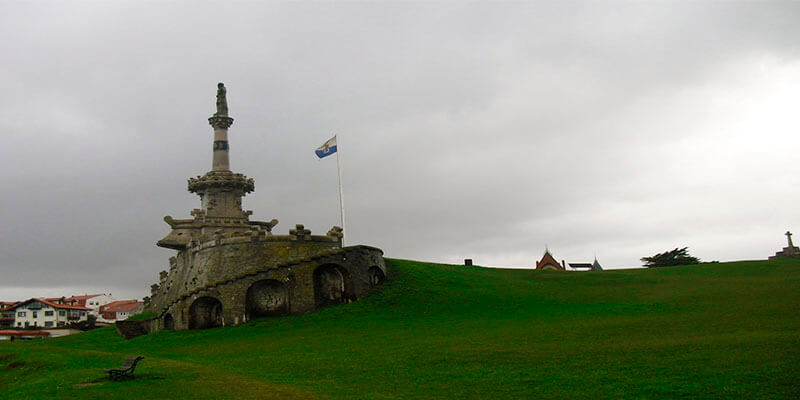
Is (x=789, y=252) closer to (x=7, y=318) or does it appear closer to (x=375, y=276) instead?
(x=375, y=276)

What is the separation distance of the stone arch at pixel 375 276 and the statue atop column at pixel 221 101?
1194 inches

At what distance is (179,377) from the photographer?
2105 centimetres

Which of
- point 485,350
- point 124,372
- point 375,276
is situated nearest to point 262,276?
point 375,276

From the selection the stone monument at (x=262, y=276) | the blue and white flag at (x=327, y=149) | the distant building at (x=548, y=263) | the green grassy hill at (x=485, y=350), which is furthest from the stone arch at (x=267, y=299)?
the distant building at (x=548, y=263)

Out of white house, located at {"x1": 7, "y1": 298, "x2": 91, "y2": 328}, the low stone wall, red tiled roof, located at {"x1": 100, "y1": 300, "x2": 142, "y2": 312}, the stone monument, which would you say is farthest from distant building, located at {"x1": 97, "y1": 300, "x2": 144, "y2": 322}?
the low stone wall

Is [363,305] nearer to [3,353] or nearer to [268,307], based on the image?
[268,307]

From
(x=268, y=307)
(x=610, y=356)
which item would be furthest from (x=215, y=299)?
(x=610, y=356)

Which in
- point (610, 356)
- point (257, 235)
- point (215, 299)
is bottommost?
point (610, 356)

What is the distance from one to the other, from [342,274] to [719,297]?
28.1 m

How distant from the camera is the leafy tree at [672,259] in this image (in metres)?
82.2

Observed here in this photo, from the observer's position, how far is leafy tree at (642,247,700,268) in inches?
3238

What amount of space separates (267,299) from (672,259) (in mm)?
61277

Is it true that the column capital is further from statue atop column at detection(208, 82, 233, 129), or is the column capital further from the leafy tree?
the leafy tree

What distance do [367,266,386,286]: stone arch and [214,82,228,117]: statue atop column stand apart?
1194 inches
